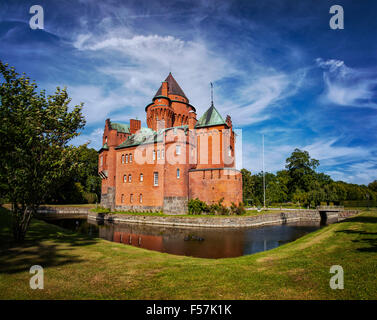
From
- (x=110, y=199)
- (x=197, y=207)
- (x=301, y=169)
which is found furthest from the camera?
(x=301, y=169)

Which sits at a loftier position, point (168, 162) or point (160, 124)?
point (160, 124)

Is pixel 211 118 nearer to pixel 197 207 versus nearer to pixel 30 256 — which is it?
pixel 197 207

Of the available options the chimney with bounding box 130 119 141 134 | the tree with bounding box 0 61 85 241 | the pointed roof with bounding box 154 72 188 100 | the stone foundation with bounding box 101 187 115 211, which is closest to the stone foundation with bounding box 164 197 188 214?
the stone foundation with bounding box 101 187 115 211

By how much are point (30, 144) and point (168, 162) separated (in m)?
23.1

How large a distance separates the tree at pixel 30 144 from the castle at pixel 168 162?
20.8 metres

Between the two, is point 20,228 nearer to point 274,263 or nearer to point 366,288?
point 274,263

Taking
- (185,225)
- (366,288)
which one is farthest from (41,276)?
(185,225)

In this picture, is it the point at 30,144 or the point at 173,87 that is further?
the point at 173,87

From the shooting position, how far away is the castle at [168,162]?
105 ft

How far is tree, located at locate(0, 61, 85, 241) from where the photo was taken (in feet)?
34.2

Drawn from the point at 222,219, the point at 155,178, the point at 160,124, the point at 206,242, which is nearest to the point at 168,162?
the point at 155,178

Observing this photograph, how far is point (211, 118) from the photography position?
35281mm

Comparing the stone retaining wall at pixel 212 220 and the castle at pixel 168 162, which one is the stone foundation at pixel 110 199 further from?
the stone retaining wall at pixel 212 220
